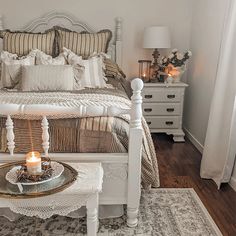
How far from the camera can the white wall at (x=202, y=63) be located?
298 cm

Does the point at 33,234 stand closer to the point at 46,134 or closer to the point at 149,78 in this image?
the point at 46,134

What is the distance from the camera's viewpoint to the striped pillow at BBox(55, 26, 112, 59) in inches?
128

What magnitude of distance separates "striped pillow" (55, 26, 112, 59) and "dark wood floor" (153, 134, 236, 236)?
131cm

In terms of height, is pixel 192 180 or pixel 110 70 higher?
pixel 110 70

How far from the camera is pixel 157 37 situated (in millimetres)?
3342

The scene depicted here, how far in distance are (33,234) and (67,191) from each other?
2.03 ft

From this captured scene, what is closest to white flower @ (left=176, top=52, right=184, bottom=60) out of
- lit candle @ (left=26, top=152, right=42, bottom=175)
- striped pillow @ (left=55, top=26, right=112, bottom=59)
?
striped pillow @ (left=55, top=26, right=112, bottom=59)

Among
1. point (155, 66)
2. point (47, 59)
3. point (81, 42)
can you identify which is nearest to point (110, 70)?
point (81, 42)

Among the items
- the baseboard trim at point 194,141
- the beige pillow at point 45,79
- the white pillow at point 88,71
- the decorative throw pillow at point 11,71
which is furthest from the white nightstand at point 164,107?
the decorative throw pillow at point 11,71

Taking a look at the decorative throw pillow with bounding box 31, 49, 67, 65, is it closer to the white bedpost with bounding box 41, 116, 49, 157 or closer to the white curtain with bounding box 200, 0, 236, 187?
the white bedpost with bounding box 41, 116, 49, 157

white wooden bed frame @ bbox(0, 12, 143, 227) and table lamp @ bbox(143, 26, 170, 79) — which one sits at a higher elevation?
table lamp @ bbox(143, 26, 170, 79)

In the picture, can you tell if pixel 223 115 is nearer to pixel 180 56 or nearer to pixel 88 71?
pixel 180 56

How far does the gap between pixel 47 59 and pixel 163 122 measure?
4.96 ft

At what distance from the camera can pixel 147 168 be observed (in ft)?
6.48
